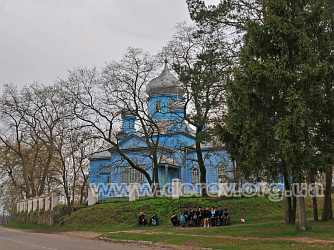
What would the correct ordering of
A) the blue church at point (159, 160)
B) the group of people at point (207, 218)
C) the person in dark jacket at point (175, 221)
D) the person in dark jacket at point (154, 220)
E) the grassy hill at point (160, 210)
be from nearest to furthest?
the group of people at point (207, 218) < the person in dark jacket at point (175, 221) < the person in dark jacket at point (154, 220) < the grassy hill at point (160, 210) < the blue church at point (159, 160)

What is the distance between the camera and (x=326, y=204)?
1945cm

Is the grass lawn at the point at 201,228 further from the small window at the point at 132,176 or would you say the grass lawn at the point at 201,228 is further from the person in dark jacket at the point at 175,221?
the small window at the point at 132,176

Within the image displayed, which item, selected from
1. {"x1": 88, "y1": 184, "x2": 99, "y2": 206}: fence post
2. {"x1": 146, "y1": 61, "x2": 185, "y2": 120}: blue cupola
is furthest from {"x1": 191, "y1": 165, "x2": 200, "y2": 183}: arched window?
{"x1": 88, "y1": 184, "x2": 99, "y2": 206}: fence post

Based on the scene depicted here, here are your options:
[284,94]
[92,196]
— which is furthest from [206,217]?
[92,196]

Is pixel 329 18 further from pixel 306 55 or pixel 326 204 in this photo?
pixel 326 204

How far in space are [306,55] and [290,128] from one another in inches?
122

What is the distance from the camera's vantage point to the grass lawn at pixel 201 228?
14875mm

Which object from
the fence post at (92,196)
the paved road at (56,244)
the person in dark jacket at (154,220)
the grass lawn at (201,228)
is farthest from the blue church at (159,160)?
the paved road at (56,244)

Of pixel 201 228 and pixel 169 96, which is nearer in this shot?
pixel 201 228

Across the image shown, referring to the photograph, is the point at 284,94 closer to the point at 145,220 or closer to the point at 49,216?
the point at 145,220

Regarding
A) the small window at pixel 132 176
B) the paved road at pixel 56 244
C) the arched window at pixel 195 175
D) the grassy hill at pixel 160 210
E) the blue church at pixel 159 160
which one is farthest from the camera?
the arched window at pixel 195 175

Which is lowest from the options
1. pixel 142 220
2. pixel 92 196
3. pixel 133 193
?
pixel 142 220

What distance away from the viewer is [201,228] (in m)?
20.4

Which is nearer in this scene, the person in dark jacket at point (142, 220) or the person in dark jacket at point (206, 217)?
the person in dark jacket at point (206, 217)
